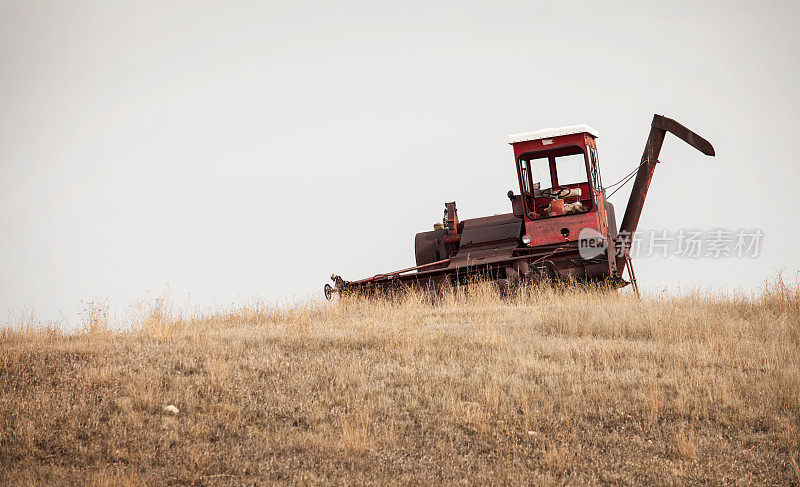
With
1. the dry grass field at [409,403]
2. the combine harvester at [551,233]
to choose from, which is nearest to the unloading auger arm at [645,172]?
the combine harvester at [551,233]

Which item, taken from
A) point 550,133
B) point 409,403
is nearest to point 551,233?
point 550,133

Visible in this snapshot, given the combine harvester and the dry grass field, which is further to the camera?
the combine harvester

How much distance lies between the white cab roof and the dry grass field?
17.1 feet

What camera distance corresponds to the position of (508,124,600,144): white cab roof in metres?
→ 14.8

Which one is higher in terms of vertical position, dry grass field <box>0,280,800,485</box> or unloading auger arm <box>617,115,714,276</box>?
unloading auger arm <box>617,115,714,276</box>

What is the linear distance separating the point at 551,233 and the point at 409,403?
8142mm

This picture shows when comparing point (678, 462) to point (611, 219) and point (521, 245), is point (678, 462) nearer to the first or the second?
point (521, 245)

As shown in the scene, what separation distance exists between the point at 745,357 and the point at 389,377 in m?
4.77

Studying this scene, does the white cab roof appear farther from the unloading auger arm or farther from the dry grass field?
the dry grass field

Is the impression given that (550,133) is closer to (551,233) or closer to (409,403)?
(551,233)

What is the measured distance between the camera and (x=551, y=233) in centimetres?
1483

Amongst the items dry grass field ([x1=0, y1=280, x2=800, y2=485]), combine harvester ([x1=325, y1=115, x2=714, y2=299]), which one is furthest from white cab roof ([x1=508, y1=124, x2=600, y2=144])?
dry grass field ([x1=0, y1=280, x2=800, y2=485])

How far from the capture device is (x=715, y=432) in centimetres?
700

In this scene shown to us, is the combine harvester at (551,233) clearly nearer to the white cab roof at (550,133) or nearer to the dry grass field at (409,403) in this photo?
the white cab roof at (550,133)
